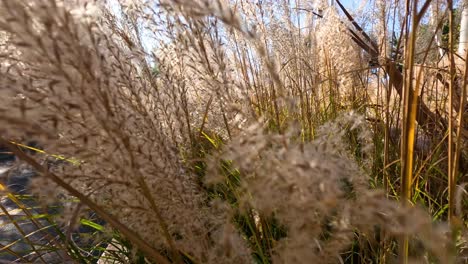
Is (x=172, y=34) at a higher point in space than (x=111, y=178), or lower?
higher

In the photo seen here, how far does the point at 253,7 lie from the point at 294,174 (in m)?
1.45

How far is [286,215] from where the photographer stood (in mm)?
429

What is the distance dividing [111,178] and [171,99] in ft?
1.26

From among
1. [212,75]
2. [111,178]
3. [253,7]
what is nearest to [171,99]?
[212,75]

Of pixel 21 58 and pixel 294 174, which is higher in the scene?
pixel 21 58

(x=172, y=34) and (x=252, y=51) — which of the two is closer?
(x=172, y=34)

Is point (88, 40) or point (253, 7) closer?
point (88, 40)

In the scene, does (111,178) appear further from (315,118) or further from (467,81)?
(315,118)

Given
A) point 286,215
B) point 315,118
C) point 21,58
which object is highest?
point 21,58

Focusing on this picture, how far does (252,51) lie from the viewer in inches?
73.7

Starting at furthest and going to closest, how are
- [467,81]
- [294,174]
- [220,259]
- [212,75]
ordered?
[212,75]
[467,81]
[220,259]
[294,174]

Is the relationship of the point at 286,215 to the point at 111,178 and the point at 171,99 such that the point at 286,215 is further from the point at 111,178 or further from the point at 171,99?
the point at 171,99

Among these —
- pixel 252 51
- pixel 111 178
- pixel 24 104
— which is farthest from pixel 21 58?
pixel 252 51

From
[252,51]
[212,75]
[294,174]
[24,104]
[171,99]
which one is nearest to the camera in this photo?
[294,174]
